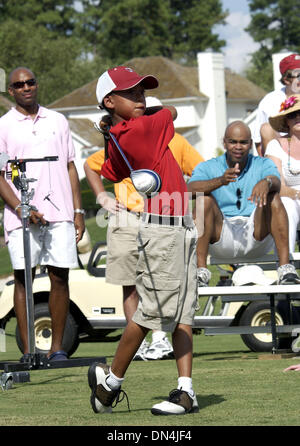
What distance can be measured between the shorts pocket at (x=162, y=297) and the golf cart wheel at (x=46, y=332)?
4.10 metres

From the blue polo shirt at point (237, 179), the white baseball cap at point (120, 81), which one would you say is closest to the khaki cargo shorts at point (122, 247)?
the blue polo shirt at point (237, 179)

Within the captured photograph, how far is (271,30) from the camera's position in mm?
A: 95250

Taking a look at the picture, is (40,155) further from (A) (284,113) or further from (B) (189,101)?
(B) (189,101)

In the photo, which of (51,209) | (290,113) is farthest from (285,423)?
(290,113)

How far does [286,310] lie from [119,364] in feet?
12.3

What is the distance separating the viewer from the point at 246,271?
8.48 meters

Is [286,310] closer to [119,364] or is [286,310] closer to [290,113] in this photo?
[290,113]

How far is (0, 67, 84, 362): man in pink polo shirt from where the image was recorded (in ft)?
25.9

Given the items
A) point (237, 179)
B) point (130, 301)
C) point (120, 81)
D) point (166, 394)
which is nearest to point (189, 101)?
point (237, 179)

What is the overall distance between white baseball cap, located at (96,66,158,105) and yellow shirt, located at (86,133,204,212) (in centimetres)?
210

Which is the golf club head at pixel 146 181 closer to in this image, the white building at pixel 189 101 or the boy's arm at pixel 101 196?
the boy's arm at pixel 101 196

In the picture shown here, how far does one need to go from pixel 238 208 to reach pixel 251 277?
2.19 ft

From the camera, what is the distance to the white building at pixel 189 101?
215 feet

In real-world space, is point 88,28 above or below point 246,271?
above
